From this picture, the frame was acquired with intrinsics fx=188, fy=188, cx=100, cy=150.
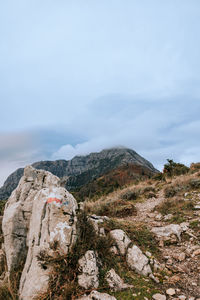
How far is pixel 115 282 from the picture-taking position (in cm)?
448

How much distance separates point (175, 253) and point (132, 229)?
164cm

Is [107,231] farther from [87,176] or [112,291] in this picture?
[87,176]

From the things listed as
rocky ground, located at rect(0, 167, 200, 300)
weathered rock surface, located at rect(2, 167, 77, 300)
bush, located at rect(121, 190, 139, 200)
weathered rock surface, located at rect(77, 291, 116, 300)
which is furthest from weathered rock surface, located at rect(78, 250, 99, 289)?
Result: bush, located at rect(121, 190, 139, 200)

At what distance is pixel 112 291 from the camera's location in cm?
427

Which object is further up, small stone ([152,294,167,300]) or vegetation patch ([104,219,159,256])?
vegetation patch ([104,219,159,256])

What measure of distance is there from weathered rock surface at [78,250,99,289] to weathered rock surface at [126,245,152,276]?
121 cm

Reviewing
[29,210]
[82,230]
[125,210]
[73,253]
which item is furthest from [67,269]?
[125,210]

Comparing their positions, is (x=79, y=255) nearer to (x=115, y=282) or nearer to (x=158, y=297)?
(x=115, y=282)

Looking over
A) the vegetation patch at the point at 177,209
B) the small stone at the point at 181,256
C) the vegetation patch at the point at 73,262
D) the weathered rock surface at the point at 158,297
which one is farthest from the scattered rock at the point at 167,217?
the weathered rock surface at the point at 158,297

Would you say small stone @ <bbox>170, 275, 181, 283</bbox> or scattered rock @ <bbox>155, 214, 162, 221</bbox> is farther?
scattered rock @ <bbox>155, 214, 162, 221</bbox>

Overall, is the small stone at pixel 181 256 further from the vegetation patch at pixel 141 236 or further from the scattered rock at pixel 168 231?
the scattered rock at pixel 168 231

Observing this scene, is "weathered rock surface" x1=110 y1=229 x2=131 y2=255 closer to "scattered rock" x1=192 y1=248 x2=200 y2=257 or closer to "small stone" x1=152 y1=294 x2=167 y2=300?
"small stone" x1=152 y1=294 x2=167 y2=300

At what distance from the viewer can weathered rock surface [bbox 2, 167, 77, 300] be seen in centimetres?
447

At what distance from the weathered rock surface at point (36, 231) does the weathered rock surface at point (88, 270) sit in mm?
498
